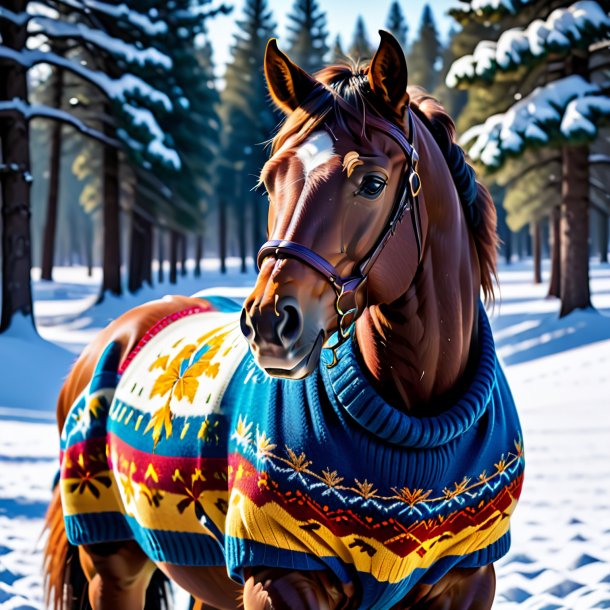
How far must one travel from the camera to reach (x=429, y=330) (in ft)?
6.71

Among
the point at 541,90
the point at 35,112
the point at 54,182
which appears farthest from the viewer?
the point at 54,182

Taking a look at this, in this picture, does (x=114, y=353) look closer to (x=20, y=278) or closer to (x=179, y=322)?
(x=179, y=322)

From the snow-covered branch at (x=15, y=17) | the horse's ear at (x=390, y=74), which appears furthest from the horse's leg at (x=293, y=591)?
the snow-covered branch at (x=15, y=17)

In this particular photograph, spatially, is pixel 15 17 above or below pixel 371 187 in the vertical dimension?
above

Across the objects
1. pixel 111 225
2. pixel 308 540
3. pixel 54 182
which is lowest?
pixel 308 540

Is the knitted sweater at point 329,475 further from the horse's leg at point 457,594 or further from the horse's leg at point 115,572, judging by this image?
the horse's leg at point 115,572

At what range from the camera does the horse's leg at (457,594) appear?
2184mm

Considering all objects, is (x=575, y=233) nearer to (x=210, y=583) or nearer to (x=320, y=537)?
(x=210, y=583)

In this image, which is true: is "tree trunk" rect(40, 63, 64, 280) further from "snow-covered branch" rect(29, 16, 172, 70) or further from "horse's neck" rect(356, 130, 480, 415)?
"horse's neck" rect(356, 130, 480, 415)

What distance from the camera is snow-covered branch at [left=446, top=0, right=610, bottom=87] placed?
12.1 m

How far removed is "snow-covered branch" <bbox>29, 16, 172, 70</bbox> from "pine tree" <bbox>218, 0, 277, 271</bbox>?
72.7ft

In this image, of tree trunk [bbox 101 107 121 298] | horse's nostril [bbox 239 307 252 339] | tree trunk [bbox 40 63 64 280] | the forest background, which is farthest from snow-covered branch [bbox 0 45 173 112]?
horse's nostril [bbox 239 307 252 339]

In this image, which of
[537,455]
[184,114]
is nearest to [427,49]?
[184,114]

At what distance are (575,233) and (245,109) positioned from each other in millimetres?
25535
